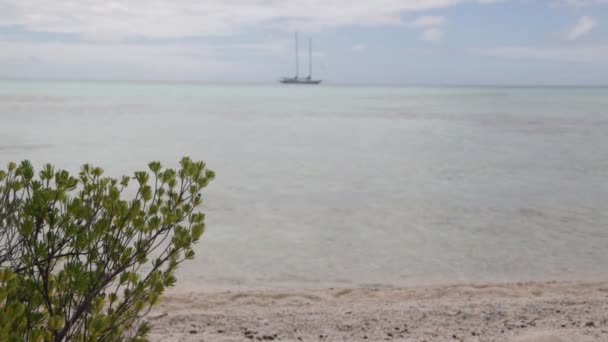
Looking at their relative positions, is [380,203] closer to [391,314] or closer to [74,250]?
[391,314]

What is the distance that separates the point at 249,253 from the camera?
8070mm

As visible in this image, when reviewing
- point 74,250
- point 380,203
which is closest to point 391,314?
point 74,250

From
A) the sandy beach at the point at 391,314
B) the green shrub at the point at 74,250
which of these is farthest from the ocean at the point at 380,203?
the green shrub at the point at 74,250

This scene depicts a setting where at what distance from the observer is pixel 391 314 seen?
5.48 metres

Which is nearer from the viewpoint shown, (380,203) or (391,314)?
Answer: (391,314)

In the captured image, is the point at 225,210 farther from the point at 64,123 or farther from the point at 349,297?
the point at 64,123

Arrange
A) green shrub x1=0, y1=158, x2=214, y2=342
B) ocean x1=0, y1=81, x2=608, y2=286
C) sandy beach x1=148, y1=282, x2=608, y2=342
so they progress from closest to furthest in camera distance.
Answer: green shrub x1=0, y1=158, x2=214, y2=342
sandy beach x1=148, y1=282, x2=608, y2=342
ocean x1=0, y1=81, x2=608, y2=286

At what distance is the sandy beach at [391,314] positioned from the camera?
4.84m

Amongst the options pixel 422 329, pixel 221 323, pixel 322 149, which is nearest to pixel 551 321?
pixel 422 329

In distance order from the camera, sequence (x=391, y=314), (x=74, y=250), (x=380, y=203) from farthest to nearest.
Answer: (x=380, y=203) → (x=391, y=314) → (x=74, y=250)

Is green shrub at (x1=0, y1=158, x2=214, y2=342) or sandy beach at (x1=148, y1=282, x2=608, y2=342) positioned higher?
green shrub at (x1=0, y1=158, x2=214, y2=342)

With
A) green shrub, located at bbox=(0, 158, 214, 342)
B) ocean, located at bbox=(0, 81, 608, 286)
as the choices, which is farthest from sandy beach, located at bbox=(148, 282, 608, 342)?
green shrub, located at bbox=(0, 158, 214, 342)

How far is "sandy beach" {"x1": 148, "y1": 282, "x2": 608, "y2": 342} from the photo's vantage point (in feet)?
15.9

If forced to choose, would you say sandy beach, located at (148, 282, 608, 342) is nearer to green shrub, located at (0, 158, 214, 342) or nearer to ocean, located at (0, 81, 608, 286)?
ocean, located at (0, 81, 608, 286)
